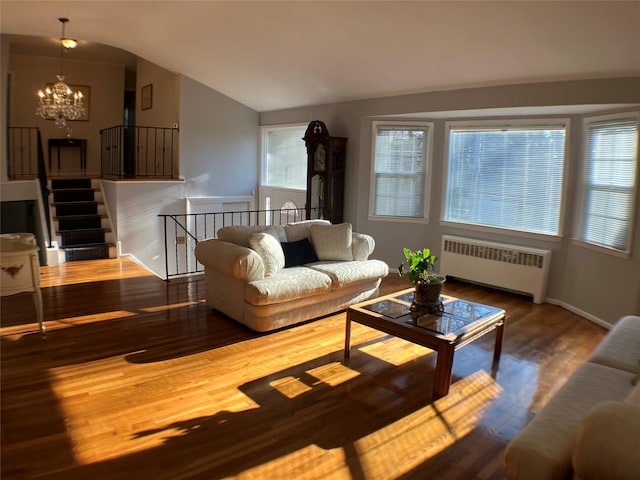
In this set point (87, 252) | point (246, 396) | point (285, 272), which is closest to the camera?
point (246, 396)

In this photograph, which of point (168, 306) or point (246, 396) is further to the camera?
point (168, 306)

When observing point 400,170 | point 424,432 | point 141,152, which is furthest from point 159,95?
point 424,432

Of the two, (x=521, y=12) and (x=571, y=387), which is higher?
(x=521, y=12)

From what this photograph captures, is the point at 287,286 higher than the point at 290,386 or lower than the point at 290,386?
higher

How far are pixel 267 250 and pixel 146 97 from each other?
6.11 meters

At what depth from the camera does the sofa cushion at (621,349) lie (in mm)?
2611

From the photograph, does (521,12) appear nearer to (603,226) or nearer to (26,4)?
(603,226)

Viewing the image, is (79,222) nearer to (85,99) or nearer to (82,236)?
(82,236)

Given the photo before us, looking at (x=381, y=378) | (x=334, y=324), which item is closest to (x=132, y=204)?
(x=334, y=324)

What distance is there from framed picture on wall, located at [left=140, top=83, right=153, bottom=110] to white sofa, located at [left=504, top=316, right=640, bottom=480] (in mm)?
8263

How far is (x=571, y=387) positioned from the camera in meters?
2.32

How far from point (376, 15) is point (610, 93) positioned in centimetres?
224

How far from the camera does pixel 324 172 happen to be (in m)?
6.63

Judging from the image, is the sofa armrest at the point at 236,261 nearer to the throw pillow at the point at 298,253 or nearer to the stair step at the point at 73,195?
the throw pillow at the point at 298,253
